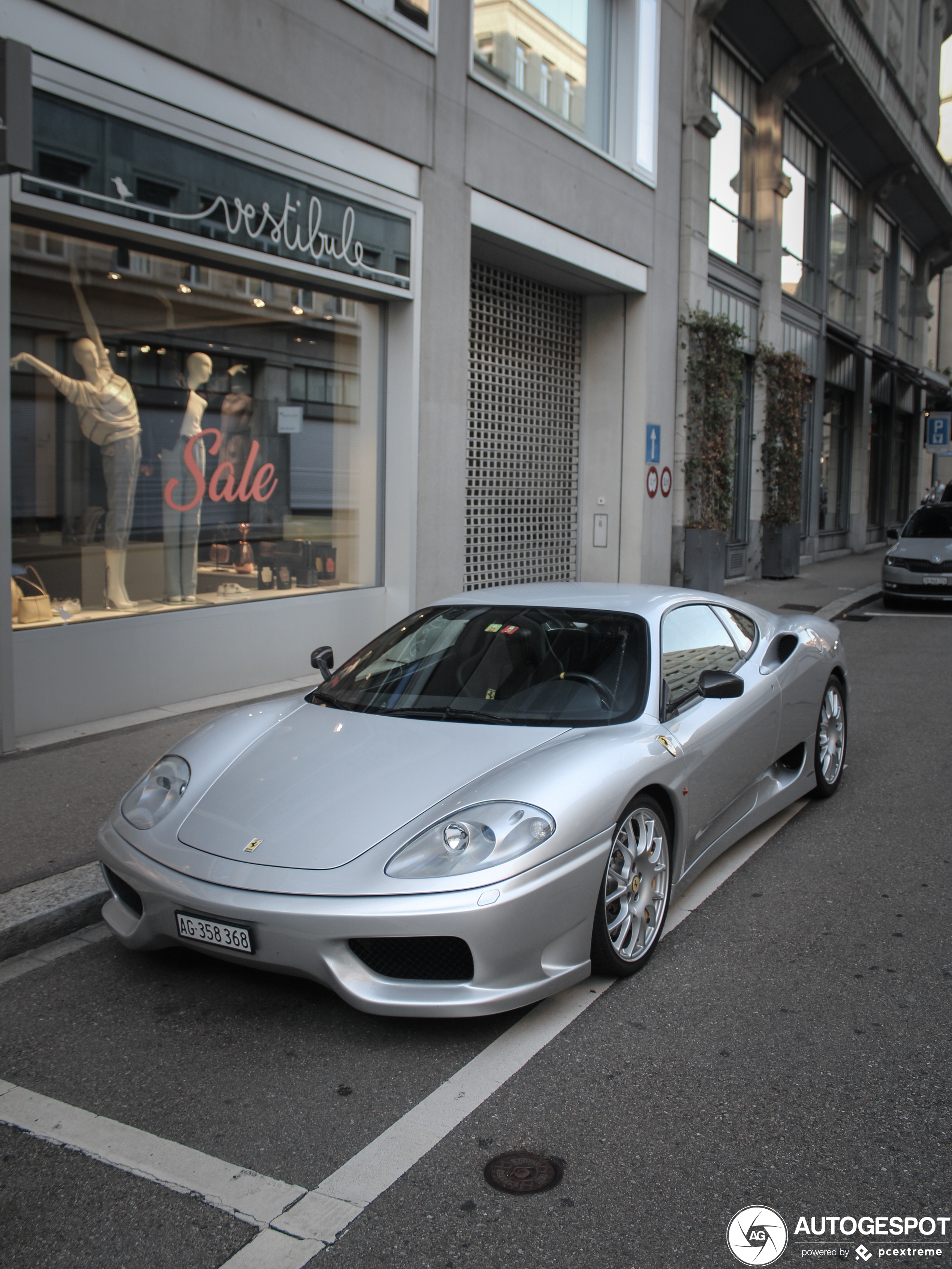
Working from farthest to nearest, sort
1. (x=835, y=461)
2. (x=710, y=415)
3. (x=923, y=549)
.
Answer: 1. (x=835, y=461)
2. (x=710, y=415)
3. (x=923, y=549)

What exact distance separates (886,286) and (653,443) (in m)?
19.2

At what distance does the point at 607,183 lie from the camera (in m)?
13.6

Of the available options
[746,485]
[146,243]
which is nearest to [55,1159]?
[146,243]

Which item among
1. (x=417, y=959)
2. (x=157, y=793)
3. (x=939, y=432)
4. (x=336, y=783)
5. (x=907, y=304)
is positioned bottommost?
(x=417, y=959)

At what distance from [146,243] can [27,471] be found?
182 centimetres

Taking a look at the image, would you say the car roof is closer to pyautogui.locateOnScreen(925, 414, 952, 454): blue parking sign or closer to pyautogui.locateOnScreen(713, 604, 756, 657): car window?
pyautogui.locateOnScreen(713, 604, 756, 657): car window

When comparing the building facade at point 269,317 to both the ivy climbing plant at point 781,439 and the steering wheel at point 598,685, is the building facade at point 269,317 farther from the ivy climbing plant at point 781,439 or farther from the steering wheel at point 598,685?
the ivy climbing plant at point 781,439

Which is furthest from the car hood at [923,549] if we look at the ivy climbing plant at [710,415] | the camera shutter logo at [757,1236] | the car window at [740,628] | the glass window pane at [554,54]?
the camera shutter logo at [757,1236]

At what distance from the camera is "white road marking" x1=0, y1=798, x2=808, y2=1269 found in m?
2.54

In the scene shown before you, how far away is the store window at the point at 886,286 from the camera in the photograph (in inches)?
1152

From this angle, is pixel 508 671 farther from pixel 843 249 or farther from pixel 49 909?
pixel 843 249

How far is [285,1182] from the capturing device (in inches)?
108

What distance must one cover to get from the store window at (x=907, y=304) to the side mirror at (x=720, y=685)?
30.5 m

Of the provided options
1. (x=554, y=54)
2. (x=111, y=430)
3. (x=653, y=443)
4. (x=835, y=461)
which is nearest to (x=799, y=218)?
(x=835, y=461)
